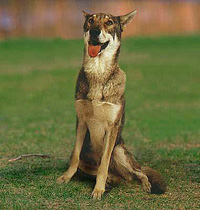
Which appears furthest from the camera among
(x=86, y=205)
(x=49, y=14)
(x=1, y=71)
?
(x=49, y=14)

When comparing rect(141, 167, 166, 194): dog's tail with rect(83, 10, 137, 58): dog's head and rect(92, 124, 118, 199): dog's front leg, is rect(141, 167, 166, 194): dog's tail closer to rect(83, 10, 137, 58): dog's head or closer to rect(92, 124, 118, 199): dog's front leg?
rect(92, 124, 118, 199): dog's front leg

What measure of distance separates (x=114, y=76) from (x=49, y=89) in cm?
962

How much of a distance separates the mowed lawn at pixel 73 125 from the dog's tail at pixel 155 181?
0.10 m

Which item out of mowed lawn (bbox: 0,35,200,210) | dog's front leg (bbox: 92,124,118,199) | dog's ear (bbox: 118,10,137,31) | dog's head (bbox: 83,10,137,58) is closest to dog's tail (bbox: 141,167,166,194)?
mowed lawn (bbox: 0,35,200,210)

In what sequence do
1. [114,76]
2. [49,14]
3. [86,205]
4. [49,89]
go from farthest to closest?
[49,14]
[49,89]
[114,76]
[86,205]

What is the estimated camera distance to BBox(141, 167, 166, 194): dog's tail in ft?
20.4

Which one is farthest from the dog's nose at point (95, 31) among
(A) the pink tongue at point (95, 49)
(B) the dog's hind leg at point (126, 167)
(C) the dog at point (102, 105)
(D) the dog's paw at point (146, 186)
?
(D) the dog's paw at point (146, 186)

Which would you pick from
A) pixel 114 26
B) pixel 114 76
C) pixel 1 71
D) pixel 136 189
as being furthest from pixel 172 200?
pixel 1 71

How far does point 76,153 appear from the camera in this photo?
630 centimetres

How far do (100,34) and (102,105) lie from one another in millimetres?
755

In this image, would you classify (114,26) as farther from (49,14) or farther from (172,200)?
(49,14)

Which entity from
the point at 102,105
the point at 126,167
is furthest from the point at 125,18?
the point at 126,167

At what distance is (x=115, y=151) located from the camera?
632cm

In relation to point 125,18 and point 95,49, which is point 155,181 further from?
point 125,18
